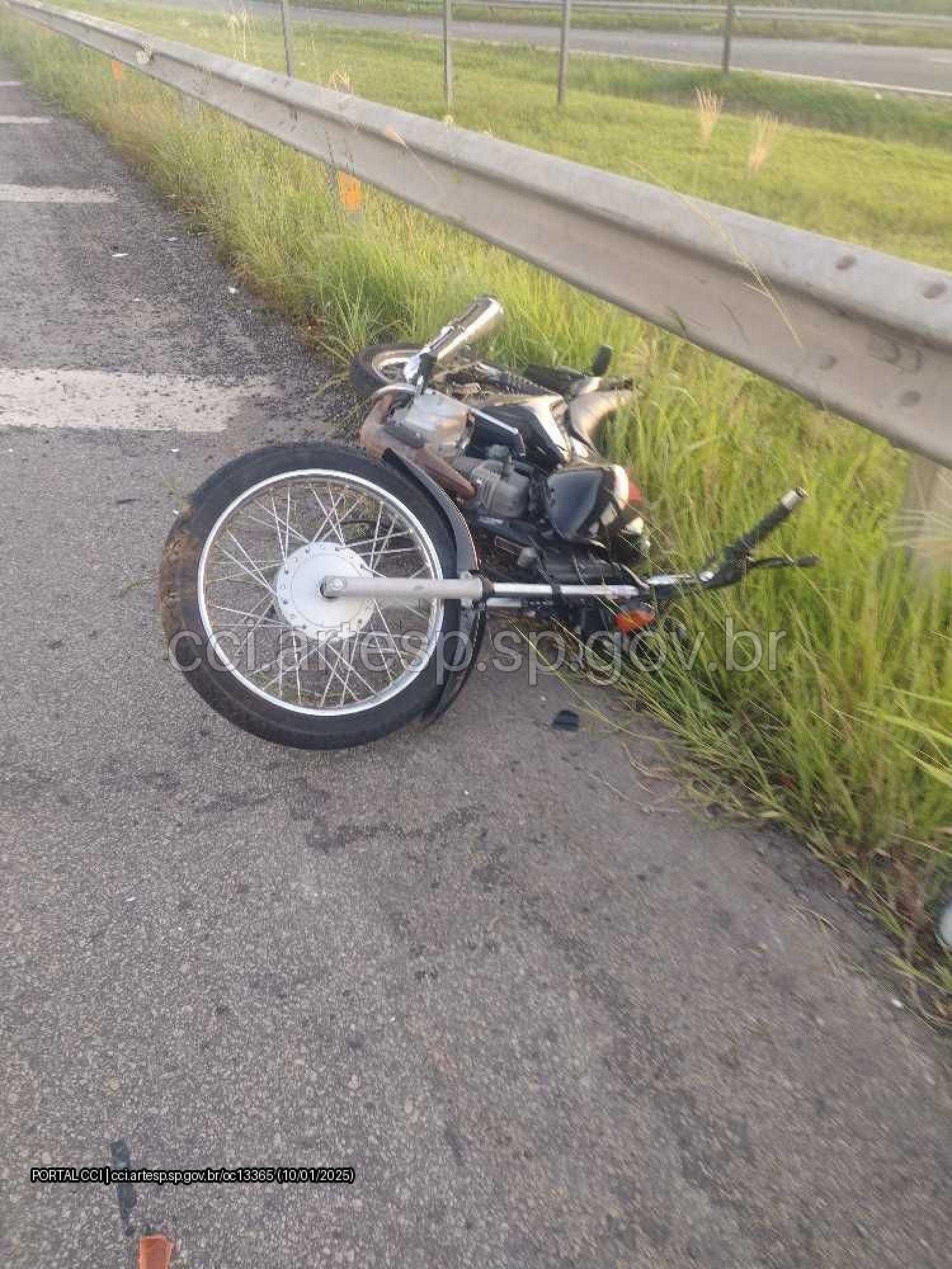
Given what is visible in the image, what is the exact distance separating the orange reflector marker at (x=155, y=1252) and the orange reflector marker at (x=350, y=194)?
540 cm

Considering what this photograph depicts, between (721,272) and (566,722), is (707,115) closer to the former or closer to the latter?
(721,272)

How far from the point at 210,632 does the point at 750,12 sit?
105 ft

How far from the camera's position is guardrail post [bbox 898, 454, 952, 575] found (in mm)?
2350

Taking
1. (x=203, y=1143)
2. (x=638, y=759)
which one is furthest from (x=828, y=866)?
(x=203, y=1143)

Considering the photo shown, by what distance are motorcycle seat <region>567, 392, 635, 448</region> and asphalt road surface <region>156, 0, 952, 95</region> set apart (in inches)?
670

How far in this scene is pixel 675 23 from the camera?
2781 cm

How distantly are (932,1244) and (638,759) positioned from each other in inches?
49.3

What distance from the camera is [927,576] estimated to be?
8.22ft

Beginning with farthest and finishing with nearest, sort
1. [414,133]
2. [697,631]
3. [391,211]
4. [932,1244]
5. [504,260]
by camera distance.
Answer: [391,211], [504,260], [414,133], [697,631], [932,1244]

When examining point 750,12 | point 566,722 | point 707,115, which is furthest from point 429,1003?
point 750,12

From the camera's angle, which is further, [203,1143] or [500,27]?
[500,27]

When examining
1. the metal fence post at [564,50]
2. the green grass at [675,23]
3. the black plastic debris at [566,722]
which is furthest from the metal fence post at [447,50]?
the green grass at [675,23]

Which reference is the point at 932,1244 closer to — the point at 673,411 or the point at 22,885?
the point at 22,885

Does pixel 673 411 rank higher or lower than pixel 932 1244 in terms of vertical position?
higher
